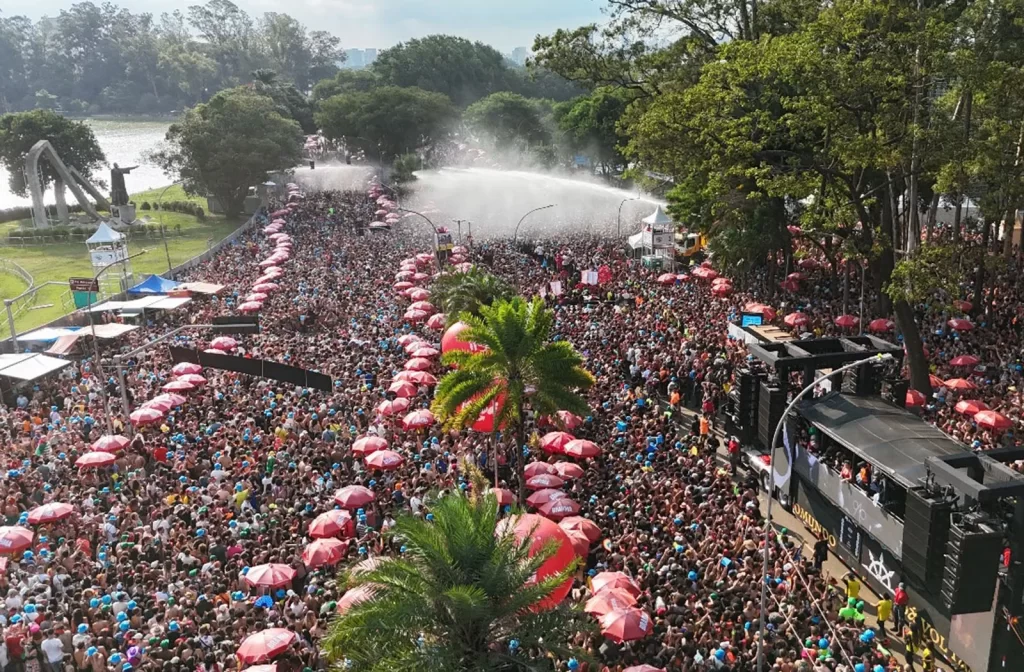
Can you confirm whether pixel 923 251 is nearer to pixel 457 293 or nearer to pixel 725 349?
pixel 725 349

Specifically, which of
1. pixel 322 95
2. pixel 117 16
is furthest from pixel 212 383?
pixel 117 16

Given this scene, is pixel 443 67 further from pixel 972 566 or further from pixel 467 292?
pixel 972 566

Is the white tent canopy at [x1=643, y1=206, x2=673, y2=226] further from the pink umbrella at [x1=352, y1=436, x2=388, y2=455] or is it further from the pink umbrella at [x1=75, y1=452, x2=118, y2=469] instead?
the pink umbrella at [x1=75, y1=452, x2=118, y2=469]

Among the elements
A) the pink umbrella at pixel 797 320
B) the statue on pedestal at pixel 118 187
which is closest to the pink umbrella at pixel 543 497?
the pink umbrella at pixel 797 320

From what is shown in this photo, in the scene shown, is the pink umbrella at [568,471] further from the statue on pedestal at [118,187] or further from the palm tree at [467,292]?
the statue on pedestal at [118,187]

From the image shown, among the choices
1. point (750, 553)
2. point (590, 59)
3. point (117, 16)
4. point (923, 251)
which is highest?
point (117, 16)

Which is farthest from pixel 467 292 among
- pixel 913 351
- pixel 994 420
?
pixel 994 420

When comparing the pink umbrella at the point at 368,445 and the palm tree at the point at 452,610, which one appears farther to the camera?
the pink umbrella at the point at 368,445
